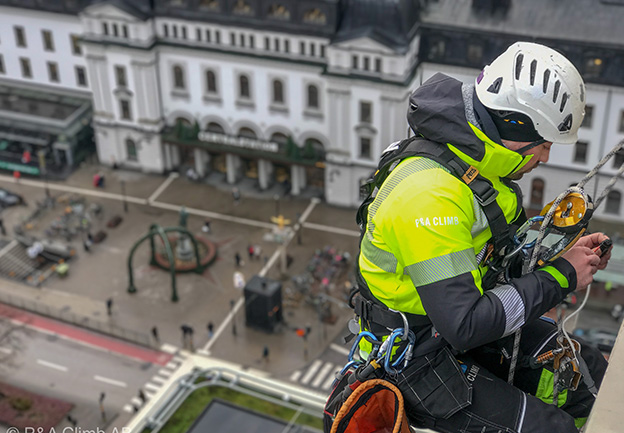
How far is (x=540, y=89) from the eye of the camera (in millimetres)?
14352

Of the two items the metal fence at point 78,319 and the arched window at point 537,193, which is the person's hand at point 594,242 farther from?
the arched window at point 537,193

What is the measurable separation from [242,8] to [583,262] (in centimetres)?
7562

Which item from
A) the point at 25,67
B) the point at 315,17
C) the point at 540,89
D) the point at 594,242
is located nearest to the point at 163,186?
the point at 25,67

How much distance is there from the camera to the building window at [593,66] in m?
78.9

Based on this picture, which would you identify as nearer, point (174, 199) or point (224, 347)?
point (224, 347)

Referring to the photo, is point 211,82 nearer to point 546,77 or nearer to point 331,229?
point 331,229

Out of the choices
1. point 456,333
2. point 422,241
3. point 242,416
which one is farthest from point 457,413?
point 242,416

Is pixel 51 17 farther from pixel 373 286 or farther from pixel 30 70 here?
pixel 373 286

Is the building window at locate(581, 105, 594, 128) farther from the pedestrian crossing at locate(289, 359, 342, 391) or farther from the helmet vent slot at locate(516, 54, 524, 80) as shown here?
the helmet vent slot at locate(516, 54, 524, 80)

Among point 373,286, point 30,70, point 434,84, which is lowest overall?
point 30,70

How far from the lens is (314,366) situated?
242 feet

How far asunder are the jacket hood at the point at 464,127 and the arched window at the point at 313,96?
74134 millimetres

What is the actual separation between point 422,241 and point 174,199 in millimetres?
82581

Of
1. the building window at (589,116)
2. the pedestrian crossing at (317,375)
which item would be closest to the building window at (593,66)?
the building window at (589,116)
